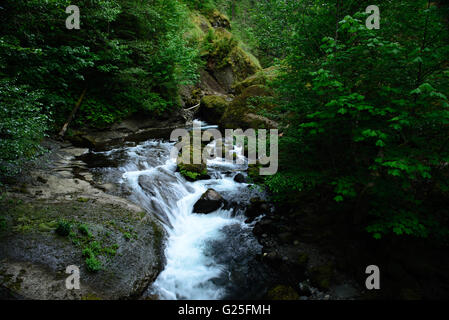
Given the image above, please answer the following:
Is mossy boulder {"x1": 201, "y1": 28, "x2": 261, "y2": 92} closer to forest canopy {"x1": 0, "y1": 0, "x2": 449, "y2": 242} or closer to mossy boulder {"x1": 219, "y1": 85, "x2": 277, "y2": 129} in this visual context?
mossy boulder {"x1": 219, "y1": 85, "x2": 277, "y2": 129}

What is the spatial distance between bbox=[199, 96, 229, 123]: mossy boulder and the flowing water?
6386 mm

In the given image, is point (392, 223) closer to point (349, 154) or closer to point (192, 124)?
point (349, 154)

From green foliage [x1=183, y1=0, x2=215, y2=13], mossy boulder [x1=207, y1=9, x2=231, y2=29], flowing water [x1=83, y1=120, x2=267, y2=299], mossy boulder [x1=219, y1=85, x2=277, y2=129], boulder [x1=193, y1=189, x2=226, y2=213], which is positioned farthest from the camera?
mossy boulder [x1=207, y1=9, x2=231, y2=29]

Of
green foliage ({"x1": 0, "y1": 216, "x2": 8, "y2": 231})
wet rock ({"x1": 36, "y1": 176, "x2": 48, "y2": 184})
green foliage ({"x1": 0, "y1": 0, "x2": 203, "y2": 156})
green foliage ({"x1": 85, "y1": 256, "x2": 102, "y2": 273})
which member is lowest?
green foliage ({"x1": 85, "y1": 256, "x2": 102, "y2": 273})

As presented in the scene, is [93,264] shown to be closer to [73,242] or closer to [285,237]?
[73,242]

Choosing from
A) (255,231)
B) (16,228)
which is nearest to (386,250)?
(255,231)

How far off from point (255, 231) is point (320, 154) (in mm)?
2822

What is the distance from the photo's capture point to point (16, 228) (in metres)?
4.29

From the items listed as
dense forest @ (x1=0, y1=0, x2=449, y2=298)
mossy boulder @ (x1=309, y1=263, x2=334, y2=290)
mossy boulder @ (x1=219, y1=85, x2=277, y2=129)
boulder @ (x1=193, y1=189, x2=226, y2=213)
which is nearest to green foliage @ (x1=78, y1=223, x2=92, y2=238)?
dense forest @ (x1=0, y1=0, x2=449, y2=298)

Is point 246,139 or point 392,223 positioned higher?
point 246,139

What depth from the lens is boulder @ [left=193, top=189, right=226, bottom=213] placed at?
750 centimetres

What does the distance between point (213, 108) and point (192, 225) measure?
1089 cm

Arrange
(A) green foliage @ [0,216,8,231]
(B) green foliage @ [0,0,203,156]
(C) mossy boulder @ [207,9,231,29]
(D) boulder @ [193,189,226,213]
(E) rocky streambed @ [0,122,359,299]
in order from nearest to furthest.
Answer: (E) rocky streambed @ [0,122,359,299] → (A) green foliage @ [0,216,8,231] → (B) green foliage @ [0,0,203,156] → (D) boulder @ [193,189,226,213] → (C) mossy boulder @ [207,9,231,29]

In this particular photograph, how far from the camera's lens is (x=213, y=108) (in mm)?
16406
